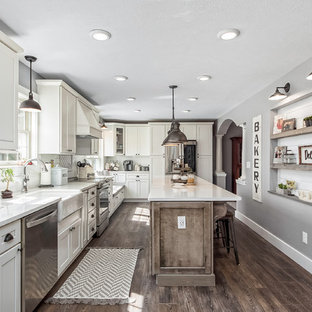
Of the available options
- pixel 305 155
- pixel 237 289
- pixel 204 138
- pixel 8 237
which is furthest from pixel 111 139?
pixel 8 237

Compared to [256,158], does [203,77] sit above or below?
above

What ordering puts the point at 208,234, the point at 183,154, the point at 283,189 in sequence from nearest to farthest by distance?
the point at 208,234 < the point at 283,189 < the point at 183,154

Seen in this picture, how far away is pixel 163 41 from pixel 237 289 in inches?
102

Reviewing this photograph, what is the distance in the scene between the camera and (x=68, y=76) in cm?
348

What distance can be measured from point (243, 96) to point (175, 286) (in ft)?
11.6

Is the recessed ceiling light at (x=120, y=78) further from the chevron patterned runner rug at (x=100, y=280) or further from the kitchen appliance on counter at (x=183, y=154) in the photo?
the kitchen appliance on counter at (x=183, y=154)

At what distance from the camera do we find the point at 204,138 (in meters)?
6.99

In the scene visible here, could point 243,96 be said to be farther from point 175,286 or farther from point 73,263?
point 73,263

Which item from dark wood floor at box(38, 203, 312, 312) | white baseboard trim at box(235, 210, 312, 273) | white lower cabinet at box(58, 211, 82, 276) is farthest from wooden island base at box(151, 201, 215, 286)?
white baseboard trim at box(235, 210, 312, 273)

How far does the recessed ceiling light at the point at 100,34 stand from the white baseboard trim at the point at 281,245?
3.28 meters

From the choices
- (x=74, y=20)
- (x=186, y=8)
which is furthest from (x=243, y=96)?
(x=74, y=20)

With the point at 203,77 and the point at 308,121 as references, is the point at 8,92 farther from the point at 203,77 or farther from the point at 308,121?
the point at 308,121

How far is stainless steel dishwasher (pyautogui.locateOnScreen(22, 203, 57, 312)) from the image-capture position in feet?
5.93

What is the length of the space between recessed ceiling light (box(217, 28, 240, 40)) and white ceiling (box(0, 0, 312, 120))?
0.05m
